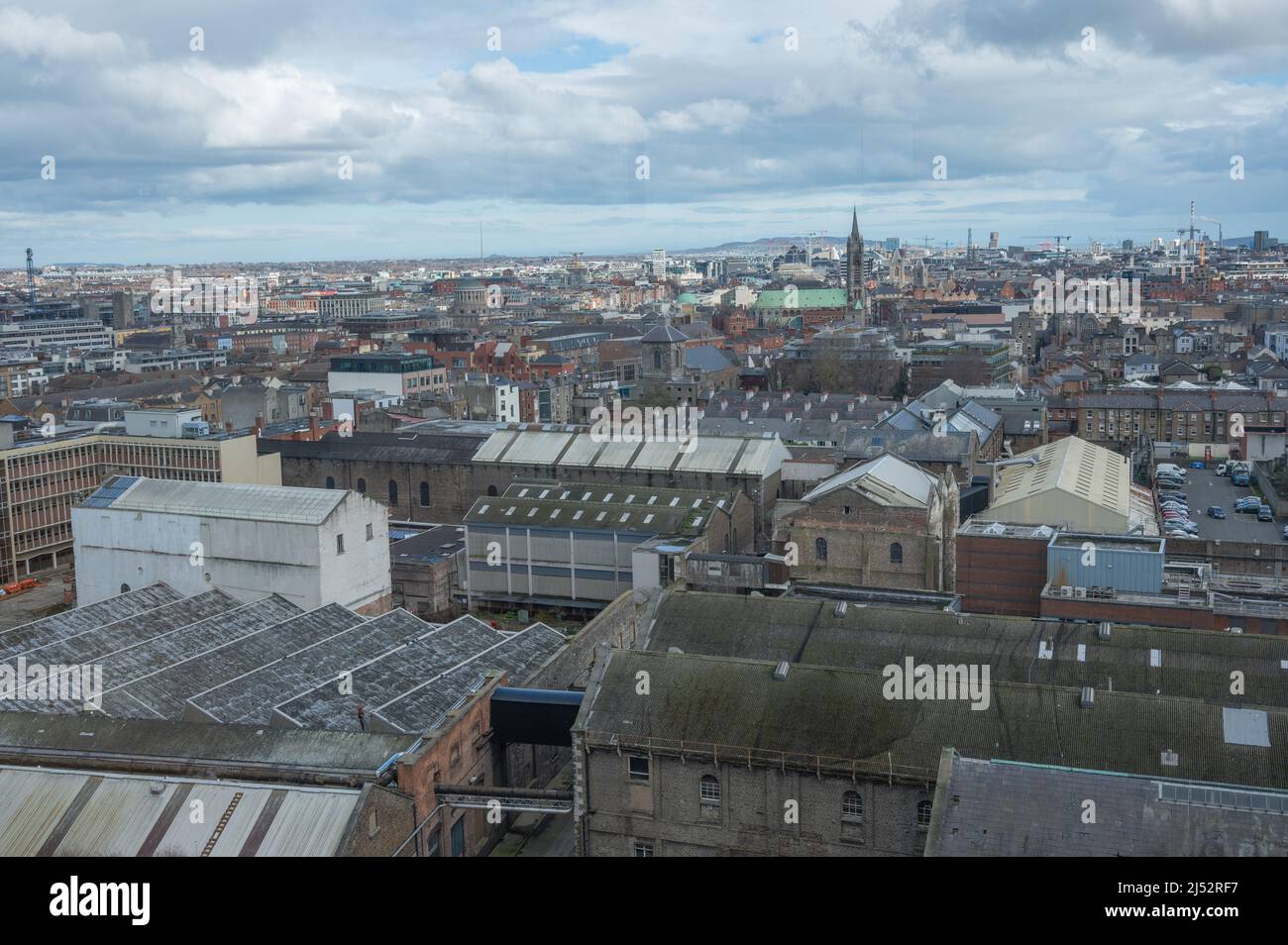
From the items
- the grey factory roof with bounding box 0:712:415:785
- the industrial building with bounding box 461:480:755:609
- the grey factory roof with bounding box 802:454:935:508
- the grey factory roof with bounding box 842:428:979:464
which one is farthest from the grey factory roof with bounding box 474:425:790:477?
the grey factory roof with bounding box 0:712:415:785

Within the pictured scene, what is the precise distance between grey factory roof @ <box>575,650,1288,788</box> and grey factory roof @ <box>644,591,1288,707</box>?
3.76 metres

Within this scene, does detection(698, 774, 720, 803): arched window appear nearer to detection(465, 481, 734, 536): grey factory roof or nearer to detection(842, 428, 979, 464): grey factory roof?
detection(465, 481, 734, 536): grey factory roof

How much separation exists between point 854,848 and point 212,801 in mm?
13737

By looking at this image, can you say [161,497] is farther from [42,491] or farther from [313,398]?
[313,398]

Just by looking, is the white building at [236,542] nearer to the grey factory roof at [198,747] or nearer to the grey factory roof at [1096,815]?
the grey factory roof at [198,747]

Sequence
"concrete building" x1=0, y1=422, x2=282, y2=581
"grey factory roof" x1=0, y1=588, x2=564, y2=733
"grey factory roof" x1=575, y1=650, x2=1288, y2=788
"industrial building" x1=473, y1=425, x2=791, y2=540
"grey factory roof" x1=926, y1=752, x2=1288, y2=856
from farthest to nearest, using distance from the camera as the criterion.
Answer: "industrial building" x1=473, y1=425, x2=791, y2=540, "concrete building" x1=0, y1=422, x2=282, y2=581, "grey factory roof" x1=0, y1=588, x2=564, y2=733, "grey factory roof" x1=575, y1=650, x2=1288, y2=788, "grey factory roof" x1=926, y1=752, x2=1288, y2=856

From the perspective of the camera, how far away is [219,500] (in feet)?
161

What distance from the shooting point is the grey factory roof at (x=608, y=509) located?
52.5 meters

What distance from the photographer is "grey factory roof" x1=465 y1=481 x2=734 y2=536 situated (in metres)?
52.5

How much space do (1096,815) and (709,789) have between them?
29.5ft

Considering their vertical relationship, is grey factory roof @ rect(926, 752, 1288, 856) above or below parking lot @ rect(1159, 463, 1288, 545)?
above

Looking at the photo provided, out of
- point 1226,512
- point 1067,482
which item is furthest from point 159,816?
point 1226,512

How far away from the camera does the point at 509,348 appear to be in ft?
415

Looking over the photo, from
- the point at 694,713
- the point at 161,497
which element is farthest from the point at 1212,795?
the point at 161,497
